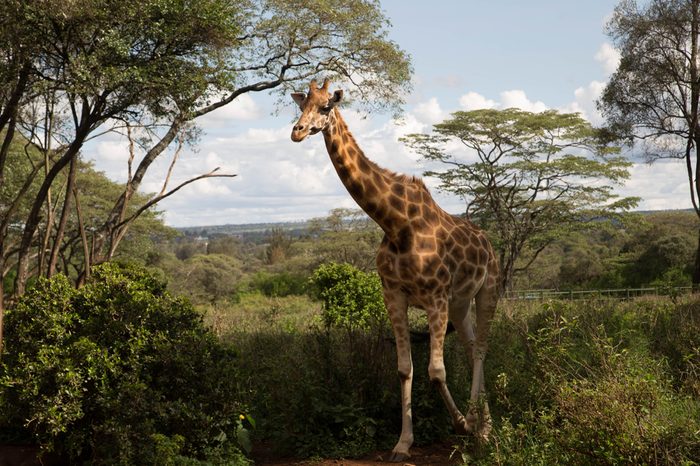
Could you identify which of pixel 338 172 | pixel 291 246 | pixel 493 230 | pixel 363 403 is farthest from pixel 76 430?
pixel 291 246

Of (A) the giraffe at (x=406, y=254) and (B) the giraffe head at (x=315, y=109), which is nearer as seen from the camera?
(B) the giraffe head at (x=315, y=109)

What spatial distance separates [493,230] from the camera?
3619 centimetres

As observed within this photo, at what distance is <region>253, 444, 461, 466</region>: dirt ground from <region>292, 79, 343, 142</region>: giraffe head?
302 cm

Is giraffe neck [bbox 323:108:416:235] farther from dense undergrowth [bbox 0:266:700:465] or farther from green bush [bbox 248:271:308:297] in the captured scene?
green bush [bbox 248:271:308:297]

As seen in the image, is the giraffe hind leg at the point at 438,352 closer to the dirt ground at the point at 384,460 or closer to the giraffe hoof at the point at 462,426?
the giraffe hoof at the point at 462,426

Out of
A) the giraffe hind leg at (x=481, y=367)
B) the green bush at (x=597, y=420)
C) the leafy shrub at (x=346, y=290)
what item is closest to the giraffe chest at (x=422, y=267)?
the giraffe hind leg at (x=481, y=367)

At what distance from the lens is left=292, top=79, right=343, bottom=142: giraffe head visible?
6500mm

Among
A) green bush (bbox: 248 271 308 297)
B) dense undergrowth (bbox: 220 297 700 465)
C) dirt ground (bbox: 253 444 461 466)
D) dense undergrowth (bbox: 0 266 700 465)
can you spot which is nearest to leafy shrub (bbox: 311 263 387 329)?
dense undergrowth (bbox: 220 297 700 465)

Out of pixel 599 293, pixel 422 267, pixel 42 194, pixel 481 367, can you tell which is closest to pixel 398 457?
pixel 481 367

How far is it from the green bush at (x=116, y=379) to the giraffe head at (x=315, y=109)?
2465 millimetres

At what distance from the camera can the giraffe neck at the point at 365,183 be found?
7027 millimetres

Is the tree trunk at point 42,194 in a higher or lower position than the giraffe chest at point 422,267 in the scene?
higher

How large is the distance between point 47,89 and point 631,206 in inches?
1173

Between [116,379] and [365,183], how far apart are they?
2.96 meters
